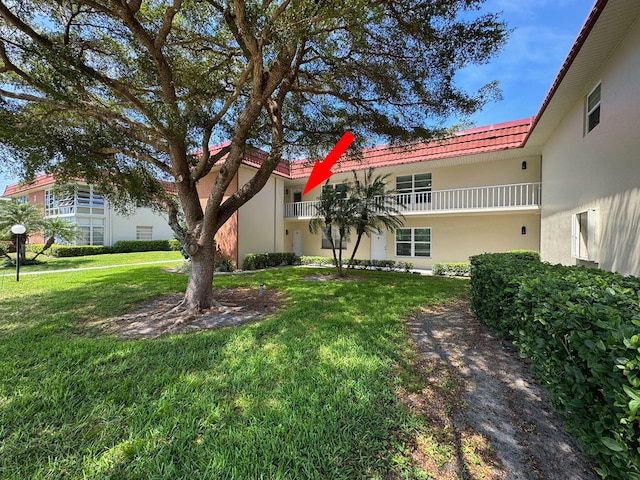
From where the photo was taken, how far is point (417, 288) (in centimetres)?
919

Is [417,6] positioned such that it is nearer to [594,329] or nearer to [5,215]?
[594,329]

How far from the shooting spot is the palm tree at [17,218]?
1453 centimetres

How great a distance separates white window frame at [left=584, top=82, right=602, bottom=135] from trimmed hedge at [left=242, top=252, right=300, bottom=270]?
12797 mm

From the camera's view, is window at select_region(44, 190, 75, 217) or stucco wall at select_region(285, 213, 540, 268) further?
window at select_region(44, 190, 75, 217)

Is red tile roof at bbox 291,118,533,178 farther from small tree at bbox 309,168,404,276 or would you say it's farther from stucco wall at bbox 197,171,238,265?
stucco wall at bbox 197,171,238,265

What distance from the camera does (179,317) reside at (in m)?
5.78

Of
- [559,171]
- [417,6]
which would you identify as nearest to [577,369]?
[417,6]

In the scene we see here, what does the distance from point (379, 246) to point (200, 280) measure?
11.6 m

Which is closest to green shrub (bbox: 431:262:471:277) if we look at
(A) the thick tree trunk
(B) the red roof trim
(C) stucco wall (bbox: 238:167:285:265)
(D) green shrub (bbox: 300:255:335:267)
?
(D) green shrub (bbox: 300:255:335:267)

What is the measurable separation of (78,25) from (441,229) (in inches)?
586

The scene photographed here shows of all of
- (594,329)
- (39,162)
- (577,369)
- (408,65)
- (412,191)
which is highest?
(408,65)

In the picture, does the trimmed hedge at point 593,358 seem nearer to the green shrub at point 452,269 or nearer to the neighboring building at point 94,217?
the green shrub at point 452,269

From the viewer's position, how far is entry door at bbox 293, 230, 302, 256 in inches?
729

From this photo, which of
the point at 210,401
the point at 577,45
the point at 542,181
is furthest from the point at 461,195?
the point at 210,401
